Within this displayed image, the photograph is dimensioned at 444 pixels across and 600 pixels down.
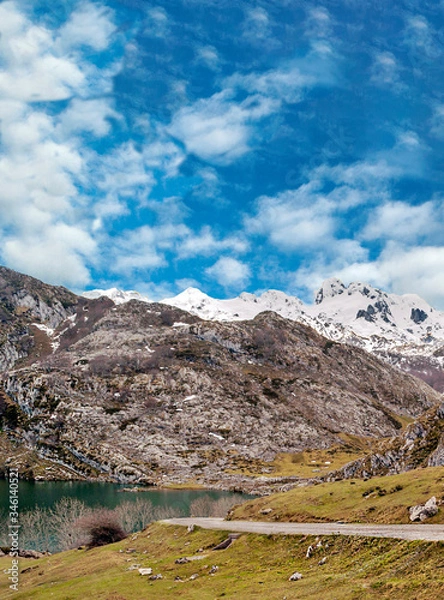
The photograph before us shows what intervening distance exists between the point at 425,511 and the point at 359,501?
525 inches

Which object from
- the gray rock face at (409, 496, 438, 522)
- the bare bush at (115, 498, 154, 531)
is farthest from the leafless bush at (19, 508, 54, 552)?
the gray rock face at (409, 496, 438, 522)

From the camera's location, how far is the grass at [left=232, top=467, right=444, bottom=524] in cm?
4775

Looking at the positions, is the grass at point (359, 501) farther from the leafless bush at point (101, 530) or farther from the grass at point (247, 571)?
the leafless bush at point (101, 530)

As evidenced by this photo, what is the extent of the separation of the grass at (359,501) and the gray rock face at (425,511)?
2.08 feet

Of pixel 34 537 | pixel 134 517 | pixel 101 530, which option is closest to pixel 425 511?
pixel 101 530

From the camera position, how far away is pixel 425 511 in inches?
1700

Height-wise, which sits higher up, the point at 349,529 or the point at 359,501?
the point at 349,529

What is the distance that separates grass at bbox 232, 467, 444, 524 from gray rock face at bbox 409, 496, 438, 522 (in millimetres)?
634

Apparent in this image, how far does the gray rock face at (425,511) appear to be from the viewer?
4250 cm

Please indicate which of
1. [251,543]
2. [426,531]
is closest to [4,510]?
[251,543]

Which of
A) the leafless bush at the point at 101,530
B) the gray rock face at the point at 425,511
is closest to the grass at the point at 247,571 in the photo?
the gray rock face at the point at 425,511

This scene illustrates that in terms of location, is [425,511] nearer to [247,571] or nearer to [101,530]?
[247,571]

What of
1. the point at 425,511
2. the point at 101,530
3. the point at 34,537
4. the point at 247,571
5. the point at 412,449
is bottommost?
the point at 34,537

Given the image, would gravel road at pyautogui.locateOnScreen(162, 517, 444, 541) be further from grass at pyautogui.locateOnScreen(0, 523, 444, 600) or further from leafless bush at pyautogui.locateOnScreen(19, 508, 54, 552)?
leafless bush at pyautogui.locateOnScreen(19, 508, 54, 552)
